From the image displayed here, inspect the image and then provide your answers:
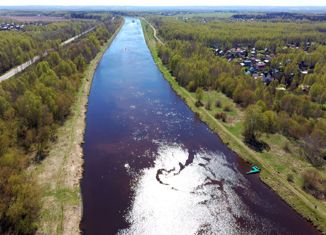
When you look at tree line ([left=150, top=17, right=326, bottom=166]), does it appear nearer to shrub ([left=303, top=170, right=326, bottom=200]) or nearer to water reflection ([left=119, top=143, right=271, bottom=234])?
shrub ([left=303, top=170, right=326, bottom=200])

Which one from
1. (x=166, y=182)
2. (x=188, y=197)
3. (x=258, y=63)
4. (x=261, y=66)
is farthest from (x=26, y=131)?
(x=258, y=63)

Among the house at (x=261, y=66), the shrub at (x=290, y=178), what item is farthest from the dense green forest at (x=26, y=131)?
the house at (x=261, y=66)

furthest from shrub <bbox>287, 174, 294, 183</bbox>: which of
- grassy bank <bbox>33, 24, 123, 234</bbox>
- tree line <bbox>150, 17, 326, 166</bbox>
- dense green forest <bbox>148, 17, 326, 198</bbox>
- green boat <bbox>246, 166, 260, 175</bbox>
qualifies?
grassy bank <bbox>33, 24, 123, 234</bbox>

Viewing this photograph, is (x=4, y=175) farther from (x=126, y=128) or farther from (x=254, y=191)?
(x=254, y=191)

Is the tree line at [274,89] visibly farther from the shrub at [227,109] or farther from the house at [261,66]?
the shrub at [227,109]

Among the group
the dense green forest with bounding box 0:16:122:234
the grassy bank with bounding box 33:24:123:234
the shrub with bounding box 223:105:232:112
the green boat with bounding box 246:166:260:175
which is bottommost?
the shrub with bounding box 223:105:232:112

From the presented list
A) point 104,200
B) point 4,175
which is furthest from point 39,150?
point 104,200
